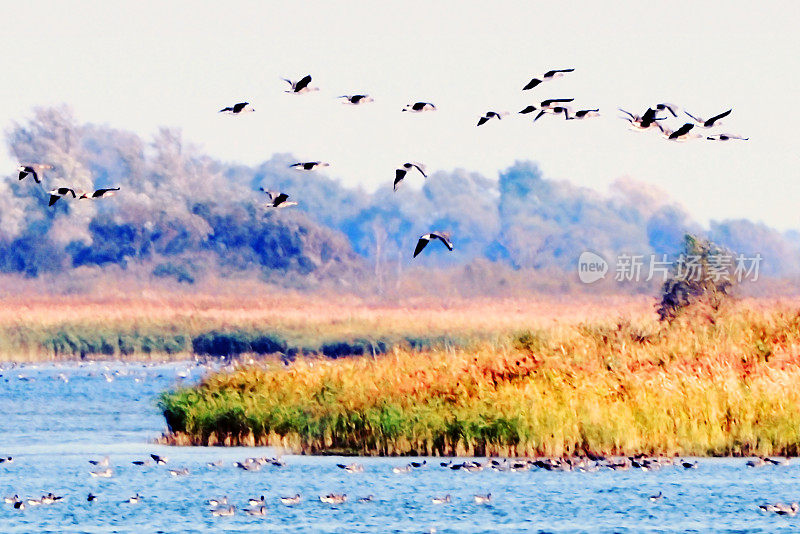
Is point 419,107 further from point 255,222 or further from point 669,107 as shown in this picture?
point 255,222

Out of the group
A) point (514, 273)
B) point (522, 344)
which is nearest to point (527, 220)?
point (514, 273)

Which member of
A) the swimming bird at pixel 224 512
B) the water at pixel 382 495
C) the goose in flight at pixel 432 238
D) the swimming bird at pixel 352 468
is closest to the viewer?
the goose in flight at pixel 432 238

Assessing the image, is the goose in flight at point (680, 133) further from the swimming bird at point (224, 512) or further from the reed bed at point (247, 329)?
the reed bed at point (247, 329)

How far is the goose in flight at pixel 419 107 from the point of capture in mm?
25141

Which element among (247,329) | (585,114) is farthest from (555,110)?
(247,329)

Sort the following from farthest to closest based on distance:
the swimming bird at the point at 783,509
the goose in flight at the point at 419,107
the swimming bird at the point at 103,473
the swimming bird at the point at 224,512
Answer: the swimming bird at the point at 103,473 < the goose in flight at the point at 419,107 < the swimming bird at the point at 224,512 < the swimming bird at the point at 783,509

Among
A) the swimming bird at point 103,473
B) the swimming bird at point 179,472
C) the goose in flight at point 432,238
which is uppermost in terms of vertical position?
the goose in flight at point 432,238

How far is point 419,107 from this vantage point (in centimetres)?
2522

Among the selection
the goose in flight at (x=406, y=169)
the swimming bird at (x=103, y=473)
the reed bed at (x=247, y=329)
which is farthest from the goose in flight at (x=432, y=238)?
the reed bed at (x=247, y=329)

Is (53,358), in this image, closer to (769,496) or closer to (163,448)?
(163,448)

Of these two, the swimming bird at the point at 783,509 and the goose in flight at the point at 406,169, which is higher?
the goose in flight at the point at 406,169

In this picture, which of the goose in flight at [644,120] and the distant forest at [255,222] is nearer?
the goose in flight at [644,120]

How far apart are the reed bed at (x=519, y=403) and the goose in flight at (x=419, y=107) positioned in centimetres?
554

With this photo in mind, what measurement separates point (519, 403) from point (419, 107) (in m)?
5.74
